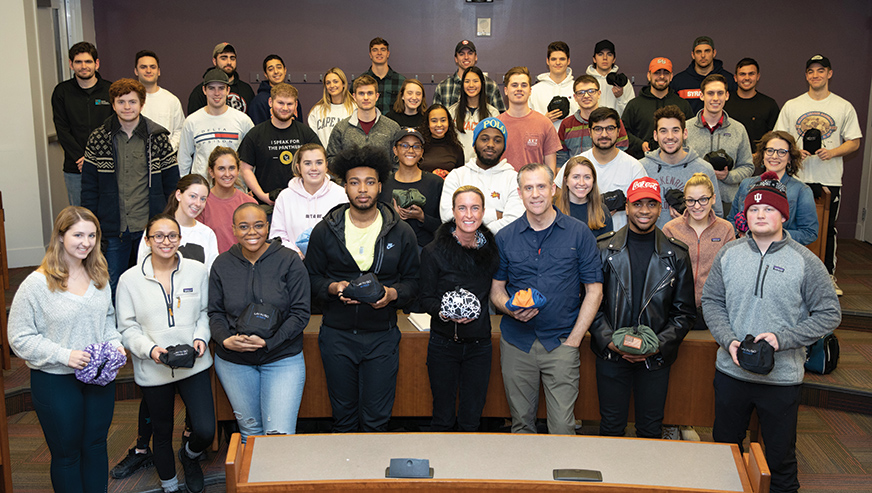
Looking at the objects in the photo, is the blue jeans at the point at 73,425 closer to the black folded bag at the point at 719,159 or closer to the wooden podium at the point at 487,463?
the wooden podium at the point at 487,463

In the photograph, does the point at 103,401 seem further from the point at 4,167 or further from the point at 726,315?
the point at 4,167

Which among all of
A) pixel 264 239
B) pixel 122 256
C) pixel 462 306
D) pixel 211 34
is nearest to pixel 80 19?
pixel 211 34

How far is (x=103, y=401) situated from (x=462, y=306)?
5.36 feet

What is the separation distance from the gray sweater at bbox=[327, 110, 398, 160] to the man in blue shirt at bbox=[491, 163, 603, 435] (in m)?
1.83

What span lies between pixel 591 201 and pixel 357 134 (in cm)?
183

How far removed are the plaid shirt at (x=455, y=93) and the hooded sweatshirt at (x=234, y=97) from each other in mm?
1675

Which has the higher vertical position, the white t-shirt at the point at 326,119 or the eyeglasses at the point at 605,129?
the white t-shirt at the point at 326,119

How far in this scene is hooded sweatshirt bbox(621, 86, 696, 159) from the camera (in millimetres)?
5410

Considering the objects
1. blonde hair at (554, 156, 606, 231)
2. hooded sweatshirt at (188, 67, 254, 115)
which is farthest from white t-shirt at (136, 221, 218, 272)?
hooded sweatshirt at (188, 67, 254, 115)

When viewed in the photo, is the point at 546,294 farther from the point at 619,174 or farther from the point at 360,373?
the point at 619,174

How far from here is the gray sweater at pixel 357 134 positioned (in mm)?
4906

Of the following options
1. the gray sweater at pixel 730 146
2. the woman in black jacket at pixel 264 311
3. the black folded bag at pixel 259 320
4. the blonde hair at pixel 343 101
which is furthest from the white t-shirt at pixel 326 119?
the gray sweater at pixel 730 146

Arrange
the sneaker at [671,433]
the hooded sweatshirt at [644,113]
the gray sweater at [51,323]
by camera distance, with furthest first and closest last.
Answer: the hooded sweatshirt at [644,113], the sneaker at [671,433], the gray sweater at [51,323]

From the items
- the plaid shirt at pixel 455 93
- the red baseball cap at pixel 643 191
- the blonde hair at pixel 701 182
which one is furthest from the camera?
the plaid shirt at pixel 455 93
